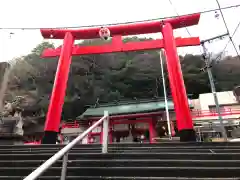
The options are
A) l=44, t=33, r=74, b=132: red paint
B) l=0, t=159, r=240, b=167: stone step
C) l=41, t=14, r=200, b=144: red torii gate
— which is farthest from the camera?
l=44, t=33, r=74, b=132: red paint

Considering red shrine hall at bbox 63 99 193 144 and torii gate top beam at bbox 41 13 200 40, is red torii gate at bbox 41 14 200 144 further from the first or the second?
red shrine hall at bbox 63 99 193 144

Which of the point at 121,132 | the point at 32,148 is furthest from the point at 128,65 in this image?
the point at 32,148

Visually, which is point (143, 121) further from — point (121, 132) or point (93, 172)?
point (93, 172)

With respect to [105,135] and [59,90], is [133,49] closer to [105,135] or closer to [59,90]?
[59,90]

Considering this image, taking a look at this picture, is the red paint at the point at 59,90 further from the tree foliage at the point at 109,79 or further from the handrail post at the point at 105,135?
the tree foliage at the point at 109,79

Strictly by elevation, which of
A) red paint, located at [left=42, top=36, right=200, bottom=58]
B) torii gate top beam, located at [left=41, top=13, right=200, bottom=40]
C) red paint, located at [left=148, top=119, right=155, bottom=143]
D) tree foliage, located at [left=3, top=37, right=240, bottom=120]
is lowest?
red paint, located at [left=148, top=119, right=155, bottom=143]

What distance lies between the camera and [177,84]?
6.88m

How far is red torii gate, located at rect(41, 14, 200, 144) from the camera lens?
659 cm

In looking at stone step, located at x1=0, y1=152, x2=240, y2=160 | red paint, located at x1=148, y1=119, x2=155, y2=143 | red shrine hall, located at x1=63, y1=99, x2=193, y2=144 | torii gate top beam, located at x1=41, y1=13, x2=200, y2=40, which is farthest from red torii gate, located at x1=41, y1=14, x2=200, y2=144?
red paint, located at x1=148, y1=119, x2=155, y2=143

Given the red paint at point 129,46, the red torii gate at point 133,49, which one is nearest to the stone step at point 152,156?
the red torii gate at point 133,49

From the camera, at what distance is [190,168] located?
2.71 metres

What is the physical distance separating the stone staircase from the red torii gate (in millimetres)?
2796

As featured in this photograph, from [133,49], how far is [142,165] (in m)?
6.27

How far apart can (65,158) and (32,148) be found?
99.9 inches
